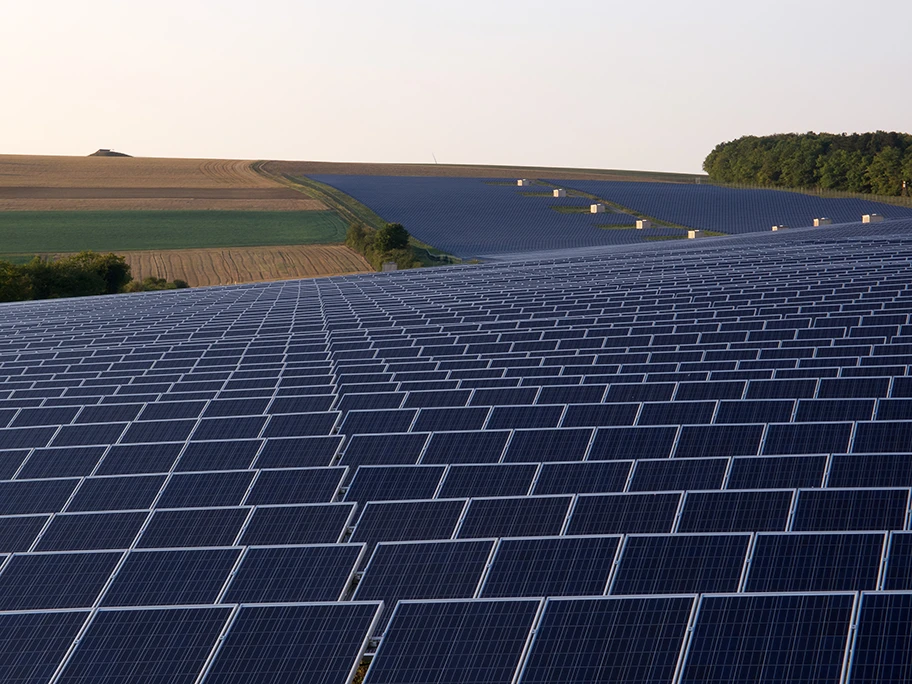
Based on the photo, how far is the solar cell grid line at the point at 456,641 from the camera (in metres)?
9.37

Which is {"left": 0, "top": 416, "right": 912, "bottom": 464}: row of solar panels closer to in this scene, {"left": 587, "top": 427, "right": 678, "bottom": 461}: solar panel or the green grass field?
{"left": 587, "top": 427, "right": 678, "bottom": 461}: solar panel

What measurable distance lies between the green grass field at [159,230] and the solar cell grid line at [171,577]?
83916 mm

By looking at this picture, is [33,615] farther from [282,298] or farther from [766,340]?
[282,298]

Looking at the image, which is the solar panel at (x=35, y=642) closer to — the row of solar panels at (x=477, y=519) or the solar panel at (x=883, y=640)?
the row of solar panels at (x=477, y=519)

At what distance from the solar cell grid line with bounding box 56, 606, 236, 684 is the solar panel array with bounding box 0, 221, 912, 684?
3cm

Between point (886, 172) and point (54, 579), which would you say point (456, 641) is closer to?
point (54, 579)

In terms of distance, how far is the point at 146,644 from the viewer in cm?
1050

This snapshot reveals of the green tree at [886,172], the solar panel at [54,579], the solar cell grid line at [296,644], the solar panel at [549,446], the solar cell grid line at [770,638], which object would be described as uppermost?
the solar cell grid line at [770,638]

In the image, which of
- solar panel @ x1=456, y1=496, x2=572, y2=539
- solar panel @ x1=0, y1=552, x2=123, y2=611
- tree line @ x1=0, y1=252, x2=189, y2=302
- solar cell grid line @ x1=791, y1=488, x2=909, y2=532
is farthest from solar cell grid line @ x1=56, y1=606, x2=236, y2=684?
tree line @ x1=0, y1=252, x2=189, y2=302

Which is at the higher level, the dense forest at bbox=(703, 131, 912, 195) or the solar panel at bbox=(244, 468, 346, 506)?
the solar panel at bbox=(244, 468, 346, 506)

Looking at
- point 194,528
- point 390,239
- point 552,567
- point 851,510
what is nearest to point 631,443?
point 851,510

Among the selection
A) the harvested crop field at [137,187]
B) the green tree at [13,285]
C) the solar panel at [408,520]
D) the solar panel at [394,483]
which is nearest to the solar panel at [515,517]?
the solar panel at [408,520]

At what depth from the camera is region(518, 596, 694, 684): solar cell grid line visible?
29.4ft

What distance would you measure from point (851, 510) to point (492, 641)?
5171 millimetres
